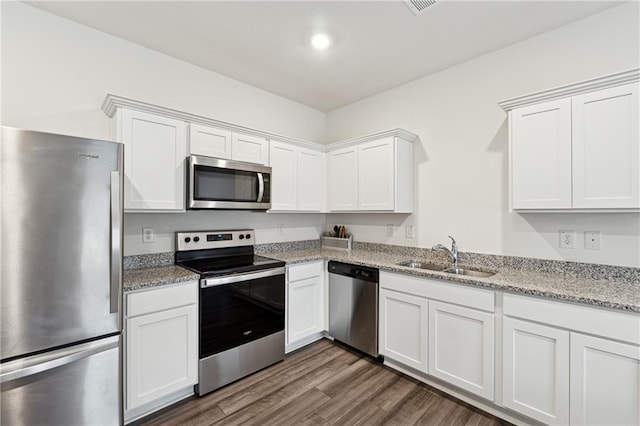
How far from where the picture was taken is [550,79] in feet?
7.24

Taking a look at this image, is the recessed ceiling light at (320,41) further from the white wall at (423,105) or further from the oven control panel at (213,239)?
the oven control panel at (213,239)

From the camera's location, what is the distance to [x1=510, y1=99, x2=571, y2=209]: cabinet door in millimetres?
1899

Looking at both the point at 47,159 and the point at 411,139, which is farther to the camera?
the point at 411,139

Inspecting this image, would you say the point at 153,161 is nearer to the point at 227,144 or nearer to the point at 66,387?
the point at 227,144

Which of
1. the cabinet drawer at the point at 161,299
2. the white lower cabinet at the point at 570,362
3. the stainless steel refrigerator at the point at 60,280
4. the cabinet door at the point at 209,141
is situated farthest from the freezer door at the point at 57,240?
the white lower cabinet at the point at 570,362

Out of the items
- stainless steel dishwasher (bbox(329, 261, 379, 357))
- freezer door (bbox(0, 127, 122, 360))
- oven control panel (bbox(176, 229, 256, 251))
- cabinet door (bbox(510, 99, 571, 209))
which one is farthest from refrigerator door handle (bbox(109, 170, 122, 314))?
cabinet door (bbox(510, 99, 571, 209))

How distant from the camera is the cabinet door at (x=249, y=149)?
104 inches

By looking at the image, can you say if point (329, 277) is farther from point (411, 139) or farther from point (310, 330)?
point (411, 139)

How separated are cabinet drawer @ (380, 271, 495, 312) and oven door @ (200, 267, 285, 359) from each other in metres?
0.99

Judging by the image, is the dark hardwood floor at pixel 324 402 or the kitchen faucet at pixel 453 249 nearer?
the dark hardwood floor at pixel 324 402

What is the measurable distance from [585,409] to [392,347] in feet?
4.09

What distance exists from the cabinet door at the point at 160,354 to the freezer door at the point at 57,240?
0.30 m

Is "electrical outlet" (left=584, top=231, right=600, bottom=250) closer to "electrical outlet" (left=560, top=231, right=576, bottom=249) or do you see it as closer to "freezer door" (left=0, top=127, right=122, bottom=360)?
"electrical outlet" (left=560, top=231, right=576, bottom=249)

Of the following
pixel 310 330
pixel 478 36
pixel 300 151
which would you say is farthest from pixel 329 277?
pixel 478 36
